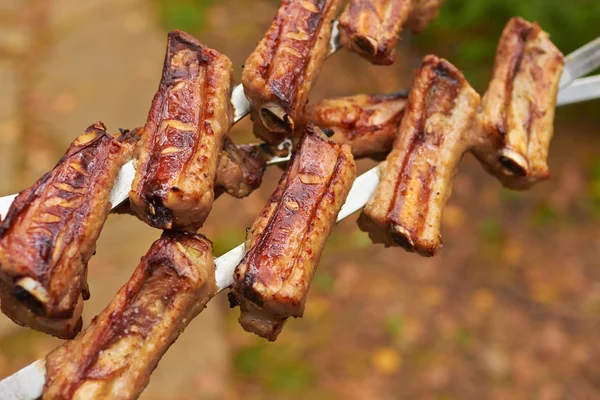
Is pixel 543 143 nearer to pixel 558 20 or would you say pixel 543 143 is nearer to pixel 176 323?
pixel 176 323


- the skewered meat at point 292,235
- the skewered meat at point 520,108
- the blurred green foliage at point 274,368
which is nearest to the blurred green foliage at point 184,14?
the blurred green foliage at point 274,368

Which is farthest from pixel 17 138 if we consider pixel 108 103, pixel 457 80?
pixel 457 80

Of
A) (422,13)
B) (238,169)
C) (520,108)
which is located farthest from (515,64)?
(238,169)

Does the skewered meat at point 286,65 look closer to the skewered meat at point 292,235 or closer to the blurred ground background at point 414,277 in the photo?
the skewered meat at point 292,235

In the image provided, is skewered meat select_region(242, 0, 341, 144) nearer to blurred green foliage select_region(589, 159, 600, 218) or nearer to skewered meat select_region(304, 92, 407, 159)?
skewered meat select_region(304, 92, 407, 159)

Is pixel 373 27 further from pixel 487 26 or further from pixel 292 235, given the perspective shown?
pixel 487 26

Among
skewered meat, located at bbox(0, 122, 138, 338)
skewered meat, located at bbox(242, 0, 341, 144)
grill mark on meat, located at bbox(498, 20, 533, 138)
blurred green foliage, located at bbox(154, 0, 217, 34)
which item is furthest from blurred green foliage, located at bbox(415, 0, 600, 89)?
skewered meat, located at bbox(0, 122, 138, 338)
